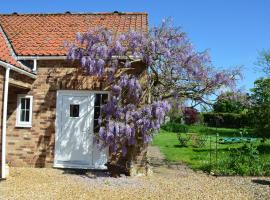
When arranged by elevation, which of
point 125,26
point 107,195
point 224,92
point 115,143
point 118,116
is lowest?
point 107,195

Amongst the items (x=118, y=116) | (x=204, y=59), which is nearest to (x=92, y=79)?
(x=118, y=116)

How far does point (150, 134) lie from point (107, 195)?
3450mm

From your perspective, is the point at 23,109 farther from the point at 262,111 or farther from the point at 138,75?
the point at 262,111

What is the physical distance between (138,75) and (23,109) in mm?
4448

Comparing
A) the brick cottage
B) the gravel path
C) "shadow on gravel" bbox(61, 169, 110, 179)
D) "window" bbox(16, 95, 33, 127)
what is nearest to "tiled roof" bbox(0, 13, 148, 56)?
the brick cottage

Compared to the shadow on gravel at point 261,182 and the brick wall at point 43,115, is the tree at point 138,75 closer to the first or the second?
the brick wall at point 43,115

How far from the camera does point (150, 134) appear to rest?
1325 cm

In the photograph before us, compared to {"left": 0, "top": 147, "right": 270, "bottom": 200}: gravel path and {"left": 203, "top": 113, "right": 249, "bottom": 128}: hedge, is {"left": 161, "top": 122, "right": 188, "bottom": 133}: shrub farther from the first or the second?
{"left": 0, "top": 147, "right": 270, "bottom": 200}: gravel path

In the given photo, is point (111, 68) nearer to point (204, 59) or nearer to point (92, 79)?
point (92, 79)

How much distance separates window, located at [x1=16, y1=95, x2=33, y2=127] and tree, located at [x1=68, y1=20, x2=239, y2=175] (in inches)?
99.1

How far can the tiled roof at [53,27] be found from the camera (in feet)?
49.4

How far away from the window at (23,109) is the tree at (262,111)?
12587mm

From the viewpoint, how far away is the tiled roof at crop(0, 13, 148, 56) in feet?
49.4

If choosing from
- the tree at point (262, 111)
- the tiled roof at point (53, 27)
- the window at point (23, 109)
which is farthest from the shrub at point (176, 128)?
the window at point (23, 109)
